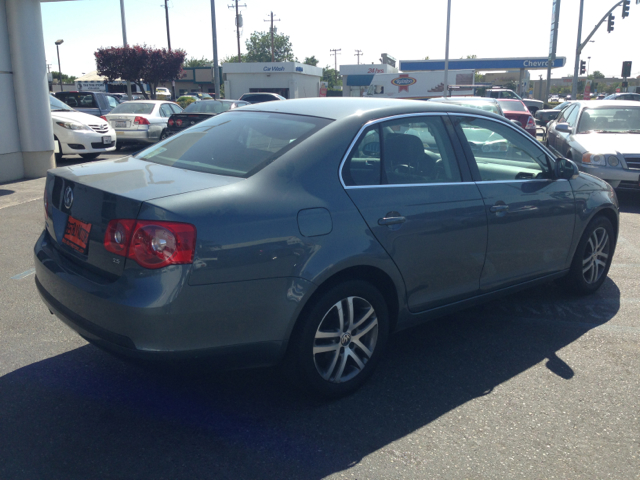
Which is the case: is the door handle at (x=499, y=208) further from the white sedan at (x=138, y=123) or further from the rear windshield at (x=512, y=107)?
the rear windshield at (x=512, y=107)

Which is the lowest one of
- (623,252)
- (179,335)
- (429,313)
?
(623,252)

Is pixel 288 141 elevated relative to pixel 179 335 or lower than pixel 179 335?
elevated

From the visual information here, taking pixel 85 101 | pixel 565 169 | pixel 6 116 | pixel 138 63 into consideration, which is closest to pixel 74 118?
pixel 6 116

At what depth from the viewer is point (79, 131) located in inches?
502

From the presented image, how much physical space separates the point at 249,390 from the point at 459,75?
47.8 metres

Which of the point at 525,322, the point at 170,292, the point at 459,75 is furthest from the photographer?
the point at 459,75

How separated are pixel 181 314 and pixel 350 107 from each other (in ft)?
5.54

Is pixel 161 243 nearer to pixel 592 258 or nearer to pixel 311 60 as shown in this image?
pixel 592 258

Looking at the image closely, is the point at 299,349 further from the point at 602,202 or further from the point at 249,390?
the point at 602,202

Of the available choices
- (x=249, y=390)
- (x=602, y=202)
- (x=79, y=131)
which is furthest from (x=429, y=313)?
(x=79, y=131)

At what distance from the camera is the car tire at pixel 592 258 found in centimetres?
478

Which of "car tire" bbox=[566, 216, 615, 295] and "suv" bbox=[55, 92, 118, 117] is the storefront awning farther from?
"car tire" bbox=[566, 216, 615, 295]

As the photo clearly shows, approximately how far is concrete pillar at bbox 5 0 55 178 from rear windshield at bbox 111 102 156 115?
5.83 m

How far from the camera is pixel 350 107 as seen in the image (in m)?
3.56
